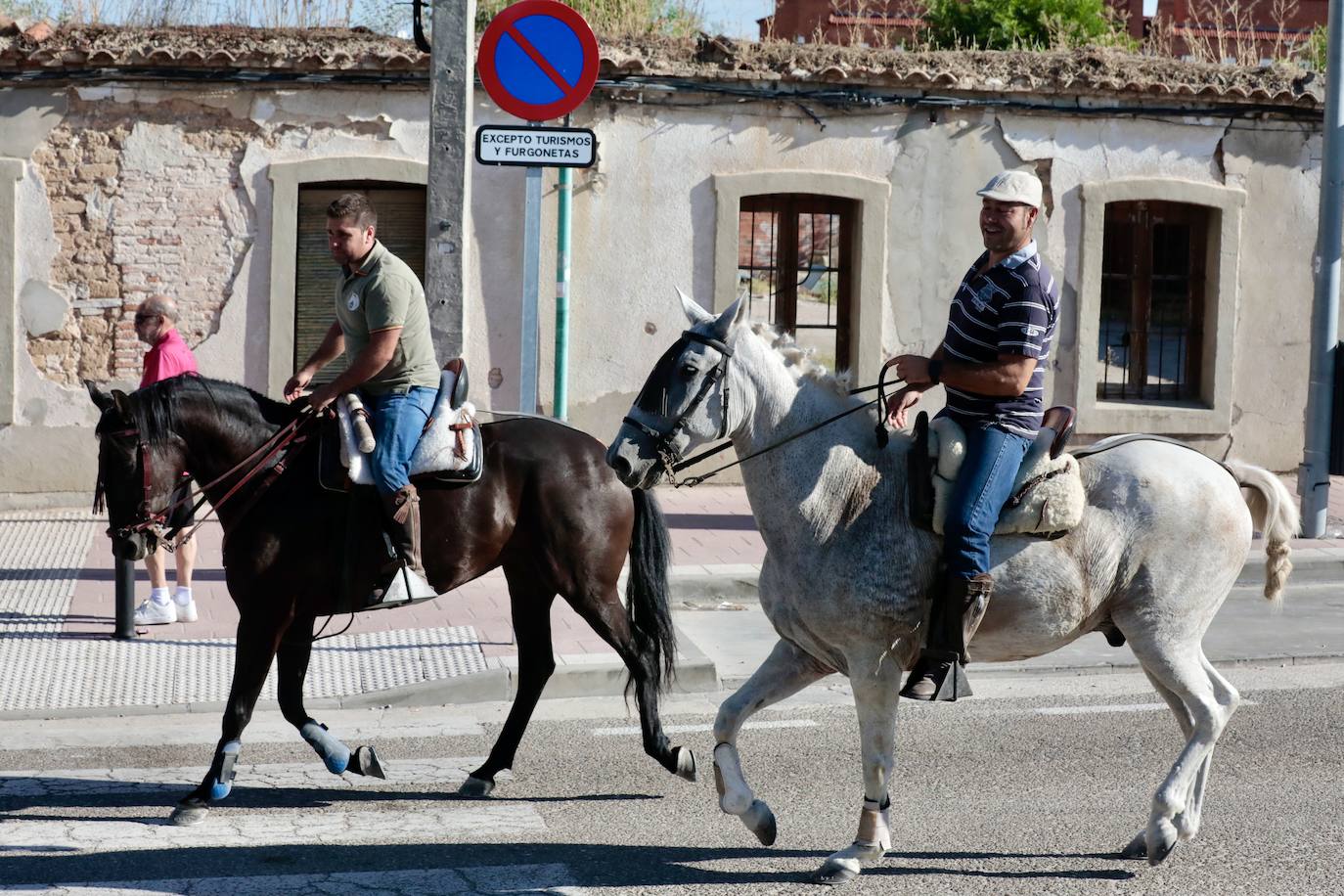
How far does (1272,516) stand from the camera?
5.85 m

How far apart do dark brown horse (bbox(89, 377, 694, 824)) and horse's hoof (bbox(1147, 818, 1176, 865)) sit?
1925 millimetres

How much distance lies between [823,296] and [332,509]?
30.9 ft

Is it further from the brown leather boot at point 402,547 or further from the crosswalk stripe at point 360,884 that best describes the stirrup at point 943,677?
the brown leather boot at point 402,547

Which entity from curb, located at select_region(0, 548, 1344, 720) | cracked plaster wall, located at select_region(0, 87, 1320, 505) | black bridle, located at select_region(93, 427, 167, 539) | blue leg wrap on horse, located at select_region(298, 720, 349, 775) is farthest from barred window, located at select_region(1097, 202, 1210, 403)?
black bridle, located at select_region(93, 427, 167, 539)

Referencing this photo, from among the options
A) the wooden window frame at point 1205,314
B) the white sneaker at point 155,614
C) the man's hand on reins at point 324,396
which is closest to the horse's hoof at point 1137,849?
the man's hand on reins at point 324,396

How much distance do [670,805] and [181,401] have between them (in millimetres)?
2601

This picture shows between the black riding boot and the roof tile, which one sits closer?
the black riding boot

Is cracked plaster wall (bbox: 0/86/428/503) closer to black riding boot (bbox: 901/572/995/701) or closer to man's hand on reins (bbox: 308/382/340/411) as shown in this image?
man's hand on reins (bbox: 308/382/340/411)

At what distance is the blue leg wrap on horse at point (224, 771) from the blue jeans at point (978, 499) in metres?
2.90

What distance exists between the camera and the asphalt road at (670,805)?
5449 millimetres

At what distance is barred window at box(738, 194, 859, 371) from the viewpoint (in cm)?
1495

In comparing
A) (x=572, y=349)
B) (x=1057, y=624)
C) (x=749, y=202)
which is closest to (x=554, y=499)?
(x=1057, y=624)

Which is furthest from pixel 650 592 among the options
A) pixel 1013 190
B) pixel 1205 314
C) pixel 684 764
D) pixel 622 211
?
pixel 1205 314

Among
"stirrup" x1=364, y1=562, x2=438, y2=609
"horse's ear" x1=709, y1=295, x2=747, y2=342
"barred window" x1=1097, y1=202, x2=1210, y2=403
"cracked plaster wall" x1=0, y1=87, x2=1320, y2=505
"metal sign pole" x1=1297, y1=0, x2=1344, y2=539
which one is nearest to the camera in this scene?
"horse's ear" x1=709, y1=295, x2=747, y2=342
